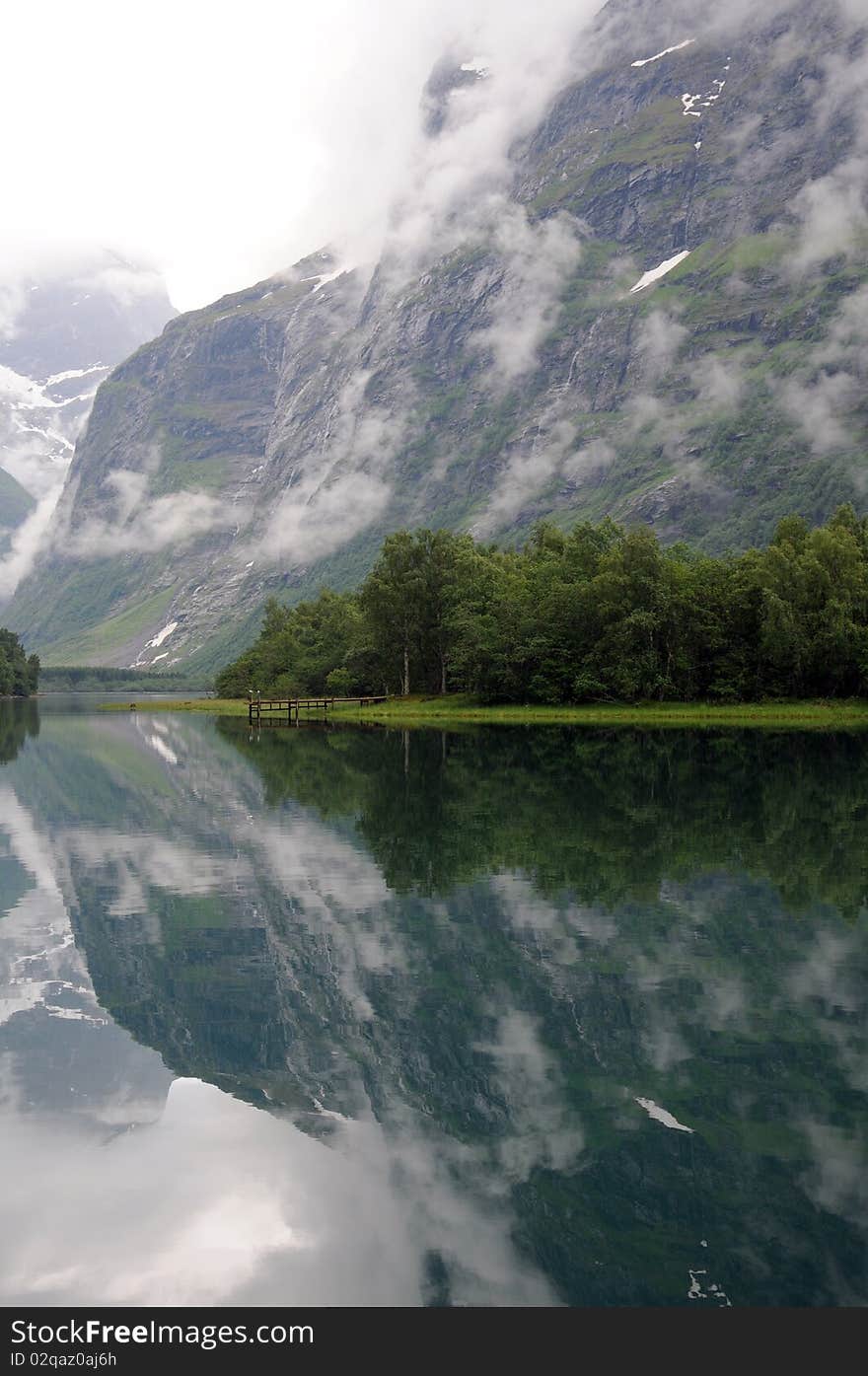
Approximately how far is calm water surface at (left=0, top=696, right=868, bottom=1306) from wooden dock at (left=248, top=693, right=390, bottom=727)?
11383 cm

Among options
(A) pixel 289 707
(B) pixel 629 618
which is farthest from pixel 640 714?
(A) pixel 289 707

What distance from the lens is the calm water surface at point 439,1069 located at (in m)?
12.3

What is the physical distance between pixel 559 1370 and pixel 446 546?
148659mm

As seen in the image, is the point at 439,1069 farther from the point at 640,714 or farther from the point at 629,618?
the point at 629,618

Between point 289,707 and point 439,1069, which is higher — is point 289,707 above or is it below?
below

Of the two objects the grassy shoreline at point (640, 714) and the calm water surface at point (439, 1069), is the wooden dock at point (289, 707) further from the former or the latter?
the calm water surface at point (439, 1069)

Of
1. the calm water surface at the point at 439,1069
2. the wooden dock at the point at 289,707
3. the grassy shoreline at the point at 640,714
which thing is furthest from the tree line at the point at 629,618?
the calm water surface at the point at 439,1069

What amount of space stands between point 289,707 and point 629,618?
173 feet

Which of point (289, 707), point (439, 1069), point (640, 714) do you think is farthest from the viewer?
point (289, 707)

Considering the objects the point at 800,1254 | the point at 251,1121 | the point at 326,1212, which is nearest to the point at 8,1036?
the point at 251,1121

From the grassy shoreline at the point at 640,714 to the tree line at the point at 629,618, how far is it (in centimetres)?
344

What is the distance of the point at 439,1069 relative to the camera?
58.0 ft

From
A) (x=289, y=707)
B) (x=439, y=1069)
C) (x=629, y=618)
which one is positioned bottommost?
(x=289, y=707)

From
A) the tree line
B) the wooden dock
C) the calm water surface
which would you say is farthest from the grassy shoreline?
the calm water surface
